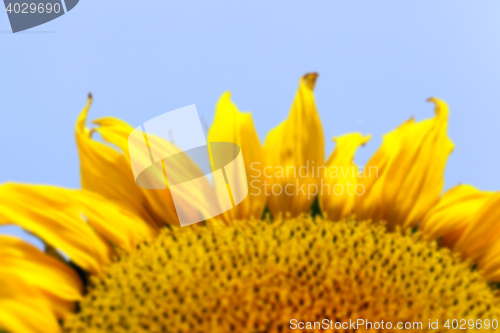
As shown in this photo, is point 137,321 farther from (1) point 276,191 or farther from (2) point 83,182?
(1) point 276,191

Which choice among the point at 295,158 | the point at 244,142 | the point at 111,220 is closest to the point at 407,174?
the point at 295,158

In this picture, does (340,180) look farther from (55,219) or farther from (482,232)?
(55,219)

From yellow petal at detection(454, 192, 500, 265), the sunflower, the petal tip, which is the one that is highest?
the petal tip

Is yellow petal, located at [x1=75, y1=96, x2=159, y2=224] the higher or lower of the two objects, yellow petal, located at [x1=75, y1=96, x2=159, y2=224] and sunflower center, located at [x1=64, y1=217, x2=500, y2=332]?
the higher

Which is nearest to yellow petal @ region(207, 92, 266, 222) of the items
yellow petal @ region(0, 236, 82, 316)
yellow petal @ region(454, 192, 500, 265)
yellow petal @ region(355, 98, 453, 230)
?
yellow petal @ region(355, 98, 453, 230)

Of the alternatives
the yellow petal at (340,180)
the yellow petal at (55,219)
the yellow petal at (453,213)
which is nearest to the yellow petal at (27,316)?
the yellow petal at (55,219)

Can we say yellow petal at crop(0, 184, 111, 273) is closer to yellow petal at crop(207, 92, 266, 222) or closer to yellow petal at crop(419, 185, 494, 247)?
yellow petal at crop(207, 92, 266, 222)

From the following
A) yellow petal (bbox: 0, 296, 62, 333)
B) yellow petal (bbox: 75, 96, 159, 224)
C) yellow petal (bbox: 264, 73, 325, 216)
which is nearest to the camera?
yellow petal (bbox: 0, 296, 62, 333)
